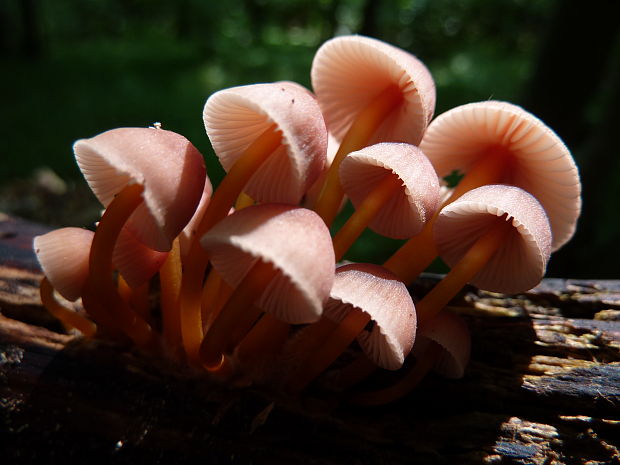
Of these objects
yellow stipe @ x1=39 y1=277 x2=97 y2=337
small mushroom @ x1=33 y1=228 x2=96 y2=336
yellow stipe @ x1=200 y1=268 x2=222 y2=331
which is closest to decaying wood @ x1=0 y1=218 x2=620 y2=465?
yellow stipe @ x1=39 y1=277 x2=97 y2=337

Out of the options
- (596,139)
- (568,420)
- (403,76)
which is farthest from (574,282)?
(596,139)

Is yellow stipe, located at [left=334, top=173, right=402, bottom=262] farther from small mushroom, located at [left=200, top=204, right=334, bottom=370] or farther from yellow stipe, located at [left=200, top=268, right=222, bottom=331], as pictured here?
yellow stipe, located at [left=200, top=268, right=222, bottom=331]

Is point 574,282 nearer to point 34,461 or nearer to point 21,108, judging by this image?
point 34,461

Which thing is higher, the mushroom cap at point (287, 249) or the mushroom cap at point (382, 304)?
the mushroom cap at point (287, 249)

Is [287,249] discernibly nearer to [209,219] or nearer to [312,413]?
[209,219]

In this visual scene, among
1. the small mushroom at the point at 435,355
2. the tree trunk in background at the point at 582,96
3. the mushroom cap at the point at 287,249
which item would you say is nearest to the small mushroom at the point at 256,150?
the mushroom cap at the point at 287,249

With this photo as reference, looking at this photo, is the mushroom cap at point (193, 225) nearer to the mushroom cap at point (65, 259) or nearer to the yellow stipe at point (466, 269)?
the mushroom cap at point (65, 259)
